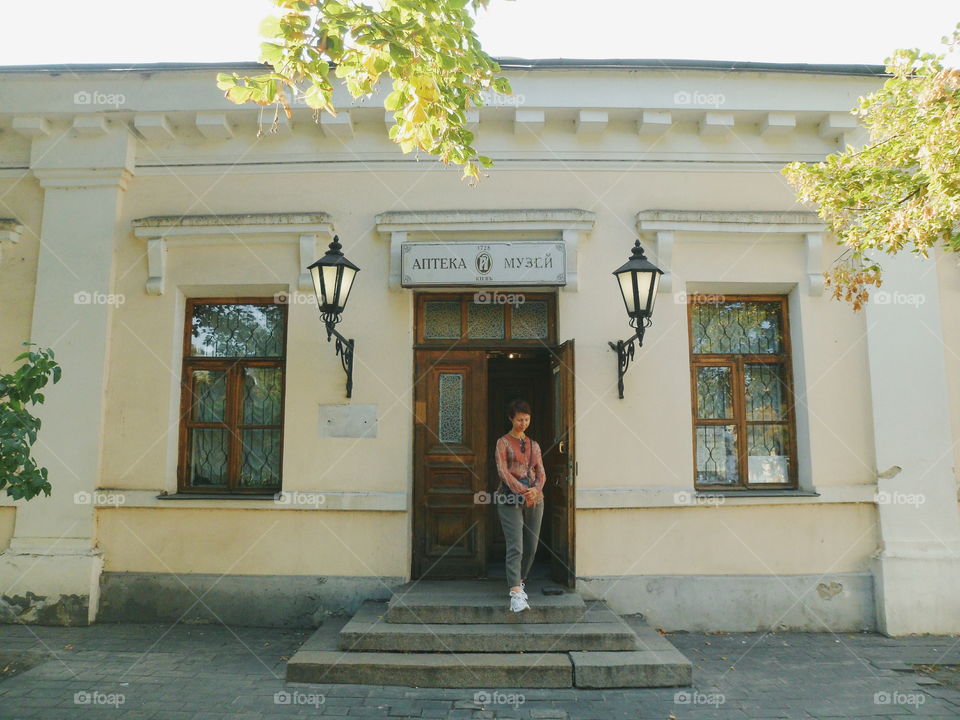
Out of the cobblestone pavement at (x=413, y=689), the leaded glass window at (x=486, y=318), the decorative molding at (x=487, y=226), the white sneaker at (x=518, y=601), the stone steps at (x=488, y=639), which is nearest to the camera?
the cobblestone pavement at (x=413, y=689)

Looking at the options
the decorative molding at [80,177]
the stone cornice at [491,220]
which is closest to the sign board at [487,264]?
the stone cornice at [491,220]

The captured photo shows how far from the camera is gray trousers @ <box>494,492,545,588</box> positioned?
5.35 m

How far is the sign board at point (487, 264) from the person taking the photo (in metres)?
6.18

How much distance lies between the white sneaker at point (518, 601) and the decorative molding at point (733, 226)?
318cm

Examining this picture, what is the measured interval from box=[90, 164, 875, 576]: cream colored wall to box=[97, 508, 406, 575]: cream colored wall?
0.04 ft

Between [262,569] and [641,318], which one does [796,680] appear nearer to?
[641,318]

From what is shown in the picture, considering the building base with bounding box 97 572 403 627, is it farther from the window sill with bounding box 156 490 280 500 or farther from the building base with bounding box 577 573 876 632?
A: the building base with bounding box 577 573 876 632

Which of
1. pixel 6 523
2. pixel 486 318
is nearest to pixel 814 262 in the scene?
pixel 486 318

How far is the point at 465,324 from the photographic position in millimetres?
6477

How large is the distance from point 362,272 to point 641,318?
2725 millimetres

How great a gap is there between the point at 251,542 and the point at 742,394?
16.5 feet

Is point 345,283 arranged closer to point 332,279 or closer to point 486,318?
point 332,279

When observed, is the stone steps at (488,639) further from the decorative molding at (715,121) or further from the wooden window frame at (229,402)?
the decorative molding at (715,121)

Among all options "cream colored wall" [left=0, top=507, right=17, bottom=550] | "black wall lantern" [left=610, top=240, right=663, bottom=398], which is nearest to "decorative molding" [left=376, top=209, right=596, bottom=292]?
"black wall lantern" [left=610, top=240, right=663, bottom=398]
